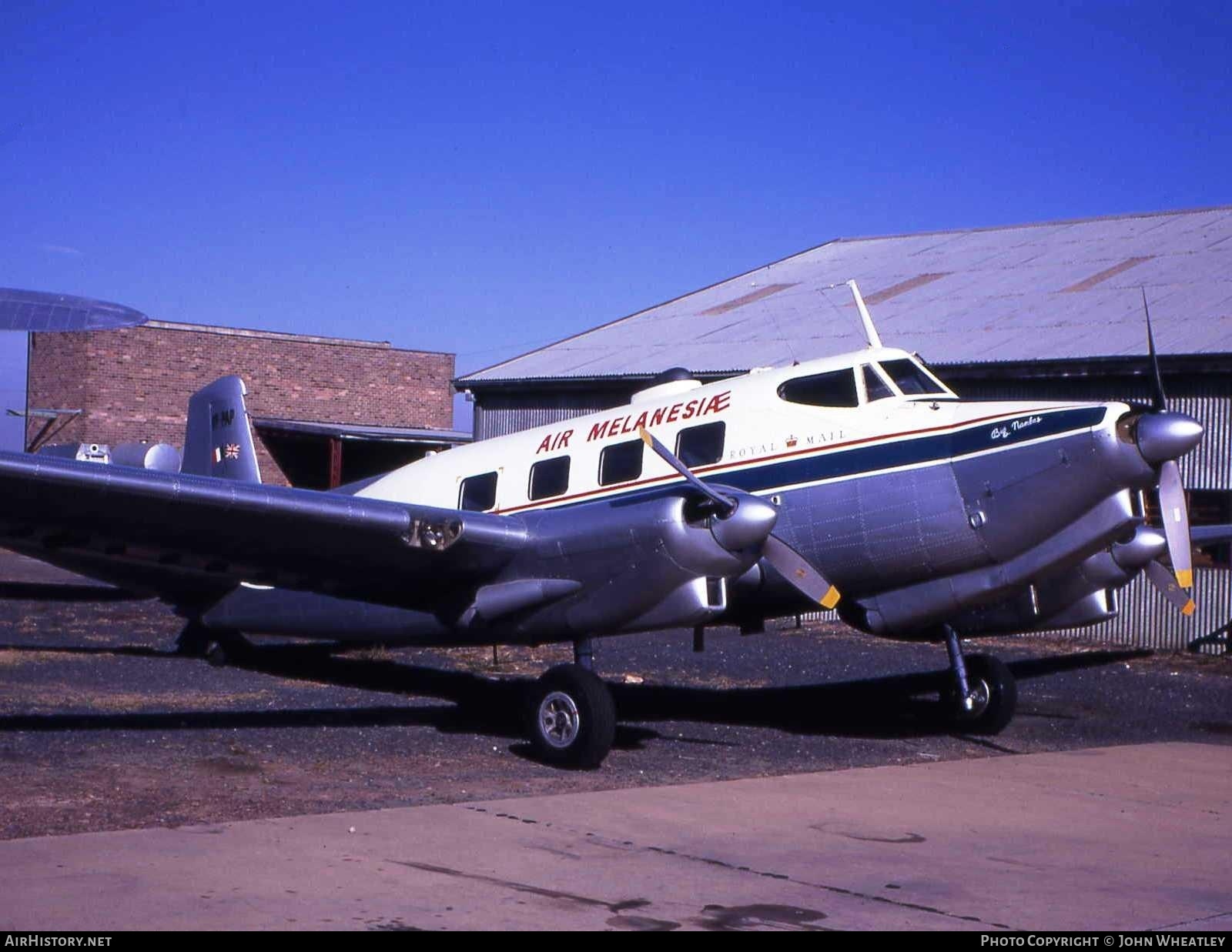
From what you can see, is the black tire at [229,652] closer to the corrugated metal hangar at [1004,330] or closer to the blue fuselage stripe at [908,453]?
the blue fuselage stripe at [908,453]

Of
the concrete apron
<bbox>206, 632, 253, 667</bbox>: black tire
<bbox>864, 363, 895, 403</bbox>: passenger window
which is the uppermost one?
<bbox>864, 363, 895, 403</bbox>: passenger window

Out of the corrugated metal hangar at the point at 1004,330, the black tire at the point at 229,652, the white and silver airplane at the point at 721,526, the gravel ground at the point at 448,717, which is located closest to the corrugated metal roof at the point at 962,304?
the corrugated metal hangar at the point at 1004,330

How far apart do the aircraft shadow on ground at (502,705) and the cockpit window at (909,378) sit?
3187mm

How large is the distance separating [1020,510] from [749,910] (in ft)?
17.6

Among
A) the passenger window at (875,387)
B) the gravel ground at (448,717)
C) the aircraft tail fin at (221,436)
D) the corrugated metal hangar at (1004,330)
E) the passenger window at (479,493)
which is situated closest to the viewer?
the gravel ground at (448,717)

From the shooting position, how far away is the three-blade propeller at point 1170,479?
10.4 m

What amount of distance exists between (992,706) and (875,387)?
346cm

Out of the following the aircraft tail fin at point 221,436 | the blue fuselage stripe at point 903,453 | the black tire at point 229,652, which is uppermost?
the aircraft tail fin at point 221,436

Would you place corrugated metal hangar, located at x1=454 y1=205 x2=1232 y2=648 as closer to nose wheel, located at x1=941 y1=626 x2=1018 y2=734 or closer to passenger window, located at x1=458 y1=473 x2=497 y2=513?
nose wheel, located at x1=941 y1=626 x2=1018 y2=734

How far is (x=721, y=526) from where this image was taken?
1020 centimetres

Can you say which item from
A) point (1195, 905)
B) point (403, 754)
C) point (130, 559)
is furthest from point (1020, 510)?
point (130, 559)

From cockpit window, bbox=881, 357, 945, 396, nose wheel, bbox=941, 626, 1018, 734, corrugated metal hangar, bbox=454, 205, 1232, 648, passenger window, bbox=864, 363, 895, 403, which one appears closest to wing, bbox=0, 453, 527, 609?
passenger window, bbox=864, 363, 895, 403

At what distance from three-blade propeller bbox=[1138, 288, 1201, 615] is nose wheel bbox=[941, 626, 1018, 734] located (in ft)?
5.67

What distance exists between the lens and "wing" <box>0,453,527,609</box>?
32.8 feet
